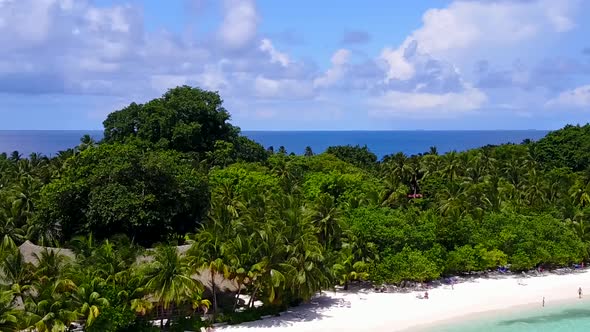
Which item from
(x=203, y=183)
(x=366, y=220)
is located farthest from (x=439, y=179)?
(x=203, y=183)

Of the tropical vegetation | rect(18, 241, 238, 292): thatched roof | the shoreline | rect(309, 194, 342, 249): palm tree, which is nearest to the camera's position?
the tropical vegetation

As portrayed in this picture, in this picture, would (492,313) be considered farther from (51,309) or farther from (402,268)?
(51,309)

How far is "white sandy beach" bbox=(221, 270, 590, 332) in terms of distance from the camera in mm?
32719

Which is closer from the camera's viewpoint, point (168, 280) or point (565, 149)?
point (168, 280)

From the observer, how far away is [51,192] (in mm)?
37750

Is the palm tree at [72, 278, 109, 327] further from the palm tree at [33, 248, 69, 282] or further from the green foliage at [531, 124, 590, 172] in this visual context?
the green foliage at [531, 124, 590, 172]

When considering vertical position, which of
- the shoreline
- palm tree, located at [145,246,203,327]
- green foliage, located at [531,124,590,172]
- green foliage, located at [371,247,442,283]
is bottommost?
the shoreline

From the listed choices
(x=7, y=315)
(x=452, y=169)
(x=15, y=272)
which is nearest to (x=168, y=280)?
(x=7, y=315)

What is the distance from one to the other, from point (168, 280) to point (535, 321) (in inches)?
918

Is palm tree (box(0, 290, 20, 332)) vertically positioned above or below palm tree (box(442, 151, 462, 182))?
below

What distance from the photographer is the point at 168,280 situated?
1125 inches

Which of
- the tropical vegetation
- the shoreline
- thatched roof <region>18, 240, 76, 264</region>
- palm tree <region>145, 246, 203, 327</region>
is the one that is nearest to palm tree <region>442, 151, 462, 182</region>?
the tropical vegetation

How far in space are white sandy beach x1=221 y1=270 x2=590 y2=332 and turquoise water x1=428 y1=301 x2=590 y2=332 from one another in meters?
0.79

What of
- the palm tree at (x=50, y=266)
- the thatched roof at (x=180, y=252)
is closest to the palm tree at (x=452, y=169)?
the thatched roof at (x=180, y=252)
